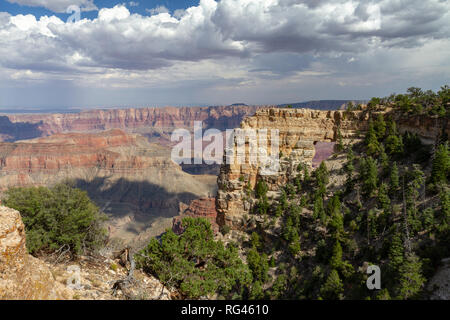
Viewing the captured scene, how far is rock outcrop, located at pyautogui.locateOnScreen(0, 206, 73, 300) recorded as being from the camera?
10.5m

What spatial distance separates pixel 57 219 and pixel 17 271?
542 inches

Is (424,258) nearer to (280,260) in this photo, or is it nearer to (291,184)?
(280,260)

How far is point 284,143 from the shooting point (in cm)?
4566

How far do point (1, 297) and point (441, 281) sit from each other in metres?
27.8

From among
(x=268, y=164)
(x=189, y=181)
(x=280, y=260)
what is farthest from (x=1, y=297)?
(x=189, y=181)

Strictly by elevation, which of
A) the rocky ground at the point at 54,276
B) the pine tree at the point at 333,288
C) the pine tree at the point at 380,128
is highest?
the pine tree at the point at 380,128

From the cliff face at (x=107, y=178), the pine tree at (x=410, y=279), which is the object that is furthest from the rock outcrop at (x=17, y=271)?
the cliff face at (x=107, y=178)

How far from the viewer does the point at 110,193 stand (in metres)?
184

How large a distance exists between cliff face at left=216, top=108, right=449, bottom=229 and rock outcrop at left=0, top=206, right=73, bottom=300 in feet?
107

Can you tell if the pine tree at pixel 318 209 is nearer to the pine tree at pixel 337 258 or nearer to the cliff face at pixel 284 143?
the pine tree at pixel 337 258

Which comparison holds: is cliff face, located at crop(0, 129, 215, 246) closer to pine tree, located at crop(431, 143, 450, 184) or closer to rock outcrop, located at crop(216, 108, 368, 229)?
rock outcrop, located at crop(216, 108, 368, 229)

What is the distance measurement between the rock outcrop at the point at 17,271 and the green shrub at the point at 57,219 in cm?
961

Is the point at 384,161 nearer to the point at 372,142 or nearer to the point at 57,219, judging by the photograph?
the point at 372,142

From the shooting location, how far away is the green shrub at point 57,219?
21.0 m
